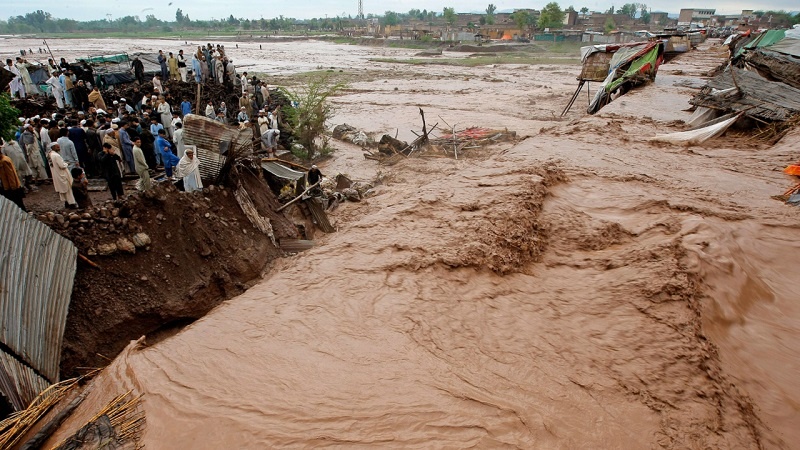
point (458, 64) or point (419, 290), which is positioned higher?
point (458, 64)

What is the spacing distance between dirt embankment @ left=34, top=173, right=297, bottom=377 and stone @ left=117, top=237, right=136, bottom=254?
0.5 inches

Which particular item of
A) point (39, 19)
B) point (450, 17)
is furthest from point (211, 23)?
point (450, 17)

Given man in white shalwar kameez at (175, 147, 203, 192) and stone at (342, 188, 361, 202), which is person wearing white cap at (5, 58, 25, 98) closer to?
man in white shalwar kameez at (175, 147, 203, 192)

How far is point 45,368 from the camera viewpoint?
456cm

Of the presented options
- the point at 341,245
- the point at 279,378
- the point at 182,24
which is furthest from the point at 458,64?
the point at 182,24

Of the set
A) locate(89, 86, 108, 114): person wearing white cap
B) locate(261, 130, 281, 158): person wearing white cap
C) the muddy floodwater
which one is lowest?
the muddy floodwater

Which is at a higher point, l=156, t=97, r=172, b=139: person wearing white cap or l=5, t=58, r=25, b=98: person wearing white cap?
l=5, t=58, r=25, b=98: person wearing white cap

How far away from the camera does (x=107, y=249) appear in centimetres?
570

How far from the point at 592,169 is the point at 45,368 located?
9.16 metres

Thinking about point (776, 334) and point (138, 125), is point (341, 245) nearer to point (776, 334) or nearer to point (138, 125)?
point (776, 334)

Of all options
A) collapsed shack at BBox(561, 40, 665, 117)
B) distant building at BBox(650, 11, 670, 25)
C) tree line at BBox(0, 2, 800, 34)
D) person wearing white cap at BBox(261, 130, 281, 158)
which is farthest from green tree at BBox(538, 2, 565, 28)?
person wearing white cap at BBox(261, 130, 281, 158)

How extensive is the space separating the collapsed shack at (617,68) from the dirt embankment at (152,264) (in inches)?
595

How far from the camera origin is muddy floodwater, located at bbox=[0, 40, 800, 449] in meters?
3.36

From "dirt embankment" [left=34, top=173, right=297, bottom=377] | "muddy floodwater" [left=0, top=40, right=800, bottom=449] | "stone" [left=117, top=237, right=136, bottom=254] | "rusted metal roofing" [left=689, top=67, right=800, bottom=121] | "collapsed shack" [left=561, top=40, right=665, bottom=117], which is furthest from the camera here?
"collapsed shack" [left=561, top=40, right=665, bottom=117]
